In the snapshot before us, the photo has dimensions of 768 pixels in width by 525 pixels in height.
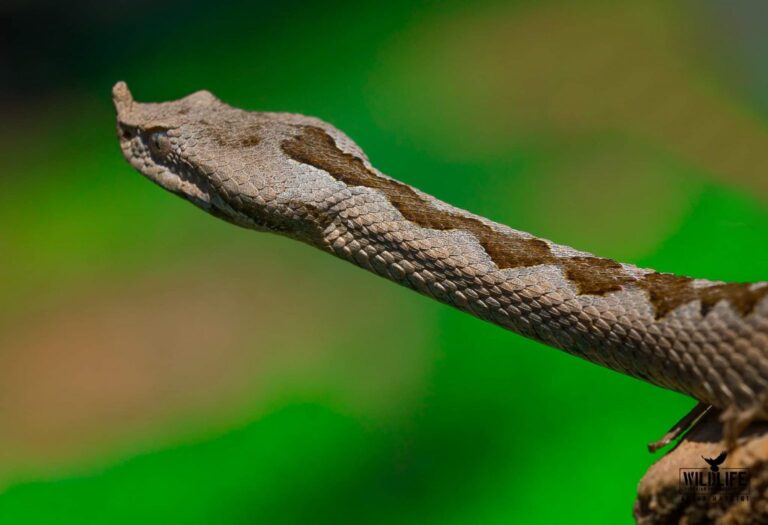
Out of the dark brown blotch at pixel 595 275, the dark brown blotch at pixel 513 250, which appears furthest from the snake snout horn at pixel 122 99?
the dark brown blotch at pixel 595 275

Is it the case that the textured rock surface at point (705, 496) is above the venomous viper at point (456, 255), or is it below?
below

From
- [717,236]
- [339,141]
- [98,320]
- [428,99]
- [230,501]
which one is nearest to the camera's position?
[339,141]

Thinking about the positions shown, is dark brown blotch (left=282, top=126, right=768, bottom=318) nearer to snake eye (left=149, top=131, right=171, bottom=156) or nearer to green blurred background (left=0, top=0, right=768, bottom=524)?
snake eye (left=149, top=131, right=171, bottom=156)

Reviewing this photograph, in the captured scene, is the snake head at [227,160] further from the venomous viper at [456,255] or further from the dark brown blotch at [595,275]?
the dark brown blotch at [595,275]

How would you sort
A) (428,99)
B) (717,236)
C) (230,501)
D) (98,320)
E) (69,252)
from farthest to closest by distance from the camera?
(428,99)
(69,252)
(98,320)
(717,236)
(230,501)

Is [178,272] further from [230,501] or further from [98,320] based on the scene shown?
[230,501]

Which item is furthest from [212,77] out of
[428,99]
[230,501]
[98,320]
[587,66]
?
[230,501]

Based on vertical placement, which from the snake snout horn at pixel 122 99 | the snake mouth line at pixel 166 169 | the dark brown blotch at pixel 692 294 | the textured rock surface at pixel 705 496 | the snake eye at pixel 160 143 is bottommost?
the textured rock surface at pixel 705 496

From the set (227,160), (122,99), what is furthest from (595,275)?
(122,99)
